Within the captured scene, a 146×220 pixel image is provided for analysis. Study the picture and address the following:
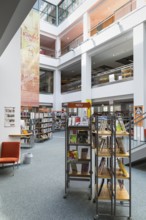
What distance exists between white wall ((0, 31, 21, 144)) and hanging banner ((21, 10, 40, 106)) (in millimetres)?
2244

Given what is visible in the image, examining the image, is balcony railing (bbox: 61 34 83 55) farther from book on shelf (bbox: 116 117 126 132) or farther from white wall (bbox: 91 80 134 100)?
book on shelf (bbox: 116 117 126 132)

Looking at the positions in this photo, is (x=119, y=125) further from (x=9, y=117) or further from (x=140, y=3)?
(x=140, y=3)

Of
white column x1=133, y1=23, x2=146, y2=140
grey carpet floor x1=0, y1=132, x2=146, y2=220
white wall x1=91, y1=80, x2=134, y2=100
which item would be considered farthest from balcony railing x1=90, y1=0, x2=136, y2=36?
grey carpet floor x1=0, y1=132, x2=146, y2=220

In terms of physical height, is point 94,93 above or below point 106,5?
below

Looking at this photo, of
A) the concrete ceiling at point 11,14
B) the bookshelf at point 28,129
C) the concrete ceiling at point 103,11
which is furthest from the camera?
the concrete ceiling at point 103,11

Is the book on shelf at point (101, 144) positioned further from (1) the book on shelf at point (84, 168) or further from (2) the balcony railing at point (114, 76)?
(2) the balcony railing at point (114, 76)

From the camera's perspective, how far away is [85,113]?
150 inches

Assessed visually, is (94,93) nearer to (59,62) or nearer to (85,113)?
(59,62)

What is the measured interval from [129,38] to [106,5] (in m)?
3.94

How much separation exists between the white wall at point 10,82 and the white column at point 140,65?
242 inches

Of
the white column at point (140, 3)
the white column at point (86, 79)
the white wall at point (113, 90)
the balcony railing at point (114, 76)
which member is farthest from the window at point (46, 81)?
the white column at point (140, 3)

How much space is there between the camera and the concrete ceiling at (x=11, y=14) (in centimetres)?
234

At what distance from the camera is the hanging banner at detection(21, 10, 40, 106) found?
26.5ft

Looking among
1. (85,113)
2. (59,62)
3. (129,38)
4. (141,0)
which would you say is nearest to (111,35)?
(129,38)
